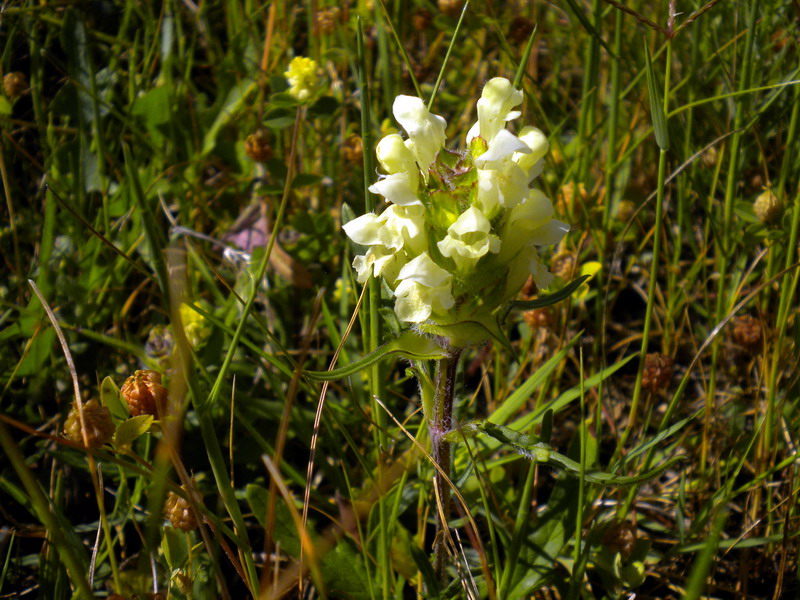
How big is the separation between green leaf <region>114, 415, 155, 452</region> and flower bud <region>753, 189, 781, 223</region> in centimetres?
129

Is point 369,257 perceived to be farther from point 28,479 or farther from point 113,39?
point 113,39

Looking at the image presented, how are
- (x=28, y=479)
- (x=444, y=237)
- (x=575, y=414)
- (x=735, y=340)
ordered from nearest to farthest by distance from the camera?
(x=28, y=479) → (x=444, y=237) → (x=735, y=340) → (x=575, y=414)

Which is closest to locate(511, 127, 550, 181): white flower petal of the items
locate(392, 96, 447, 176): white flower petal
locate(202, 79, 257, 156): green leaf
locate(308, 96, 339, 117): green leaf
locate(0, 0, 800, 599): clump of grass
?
locate(392, 96, 447, 176): white flower petal

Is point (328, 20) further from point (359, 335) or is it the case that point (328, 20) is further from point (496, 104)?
point (496, 104)

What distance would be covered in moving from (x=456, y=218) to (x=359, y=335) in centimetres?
81

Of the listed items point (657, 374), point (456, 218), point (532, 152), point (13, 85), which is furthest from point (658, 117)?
point (13, 85)

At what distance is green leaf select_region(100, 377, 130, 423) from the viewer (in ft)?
3.47

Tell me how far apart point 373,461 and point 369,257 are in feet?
1.91

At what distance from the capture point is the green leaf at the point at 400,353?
0.92 m

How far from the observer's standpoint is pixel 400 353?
99 cm

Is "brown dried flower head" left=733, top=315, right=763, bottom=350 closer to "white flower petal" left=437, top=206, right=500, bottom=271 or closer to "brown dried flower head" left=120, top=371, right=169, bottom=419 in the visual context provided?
"white flower petal" left=437, top=206, right=500, bottom=271

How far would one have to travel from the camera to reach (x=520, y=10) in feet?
8.38

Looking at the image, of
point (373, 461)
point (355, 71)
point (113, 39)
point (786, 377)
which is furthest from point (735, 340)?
point (113, 39)

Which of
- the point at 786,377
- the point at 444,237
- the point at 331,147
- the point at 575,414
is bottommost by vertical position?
the point at 575,414
